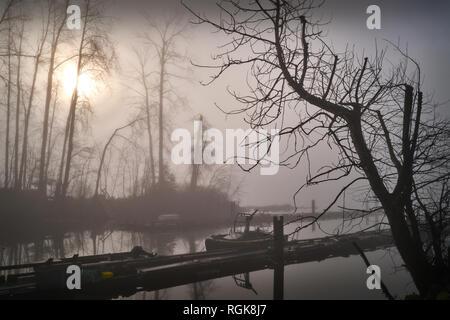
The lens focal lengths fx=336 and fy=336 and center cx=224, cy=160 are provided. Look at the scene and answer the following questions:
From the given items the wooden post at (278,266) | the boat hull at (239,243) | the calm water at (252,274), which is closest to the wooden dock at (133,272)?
the wooden post at (278,266)

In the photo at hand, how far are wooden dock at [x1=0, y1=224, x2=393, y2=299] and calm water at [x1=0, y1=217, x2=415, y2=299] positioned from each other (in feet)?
1.16

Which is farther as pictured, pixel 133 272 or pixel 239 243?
pixel 239 243

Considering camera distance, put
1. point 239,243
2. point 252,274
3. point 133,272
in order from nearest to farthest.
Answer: point 133,272
point 252,274
point 239,243

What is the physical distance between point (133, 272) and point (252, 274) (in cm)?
540

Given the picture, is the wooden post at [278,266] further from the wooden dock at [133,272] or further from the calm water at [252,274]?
the calm water at [252,274]

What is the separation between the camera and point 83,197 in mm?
26453

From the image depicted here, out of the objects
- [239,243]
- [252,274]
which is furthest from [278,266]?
[239,243]

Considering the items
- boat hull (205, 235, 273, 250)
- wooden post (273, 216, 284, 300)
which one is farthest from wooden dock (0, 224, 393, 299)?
boat hull (205, 235, 273, 250)

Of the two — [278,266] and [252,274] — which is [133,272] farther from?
[252,274]

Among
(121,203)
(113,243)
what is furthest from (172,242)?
(121,203)

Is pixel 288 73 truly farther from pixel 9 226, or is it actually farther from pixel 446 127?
pixel 9 226

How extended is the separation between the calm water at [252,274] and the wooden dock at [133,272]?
13.9 inches

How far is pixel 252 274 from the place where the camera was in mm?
13352
